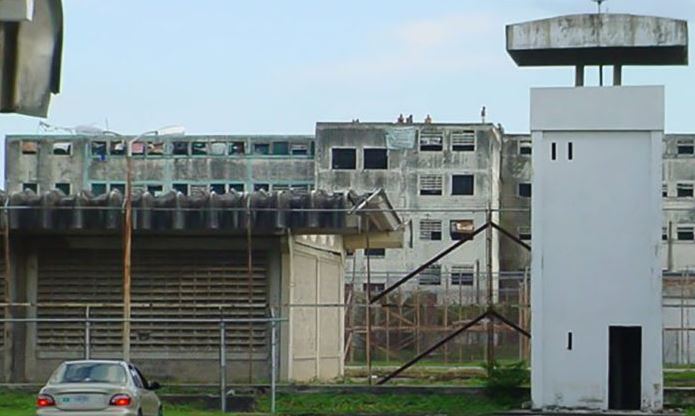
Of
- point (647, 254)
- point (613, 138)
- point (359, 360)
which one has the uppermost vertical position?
point (613, 138)

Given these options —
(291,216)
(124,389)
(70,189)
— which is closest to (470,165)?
(70,189)

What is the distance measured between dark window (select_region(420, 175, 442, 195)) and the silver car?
52015 mm

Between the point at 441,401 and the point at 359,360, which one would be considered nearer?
the point at 441,401

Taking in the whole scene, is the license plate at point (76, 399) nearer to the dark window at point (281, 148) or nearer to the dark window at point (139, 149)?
the dark window at point (139, 149)

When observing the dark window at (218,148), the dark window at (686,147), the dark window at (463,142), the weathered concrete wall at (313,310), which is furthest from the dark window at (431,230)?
the weathered concrete wall at (313,310)

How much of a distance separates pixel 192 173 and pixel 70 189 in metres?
5.97

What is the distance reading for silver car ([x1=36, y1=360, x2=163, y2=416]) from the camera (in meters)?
23.4

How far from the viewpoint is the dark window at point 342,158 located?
75.6 m

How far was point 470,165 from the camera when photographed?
2965 inches

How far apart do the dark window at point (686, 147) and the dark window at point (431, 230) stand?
14186mm

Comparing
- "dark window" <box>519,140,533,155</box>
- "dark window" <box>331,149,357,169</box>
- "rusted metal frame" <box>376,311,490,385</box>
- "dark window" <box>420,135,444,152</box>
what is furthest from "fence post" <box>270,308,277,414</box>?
"dark window" <box>519,140,533,155</box>

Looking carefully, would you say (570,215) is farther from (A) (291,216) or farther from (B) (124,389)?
(B) (124,389)

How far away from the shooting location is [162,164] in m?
75.9

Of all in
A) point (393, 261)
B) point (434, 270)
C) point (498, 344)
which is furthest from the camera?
point (393, 261)
